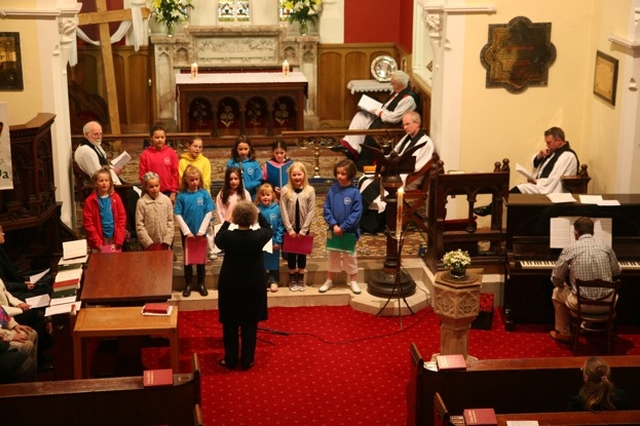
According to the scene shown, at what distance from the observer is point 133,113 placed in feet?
57.7

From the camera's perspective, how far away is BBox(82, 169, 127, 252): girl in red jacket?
34.6 ft

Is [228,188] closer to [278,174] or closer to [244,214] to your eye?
[278,174]

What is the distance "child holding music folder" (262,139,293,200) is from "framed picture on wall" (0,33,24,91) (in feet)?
9.49

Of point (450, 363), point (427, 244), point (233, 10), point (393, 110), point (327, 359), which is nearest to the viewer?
point (450, 363)

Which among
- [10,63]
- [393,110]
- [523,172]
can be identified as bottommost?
[523,172]

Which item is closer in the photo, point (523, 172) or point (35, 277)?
point (35, 277)

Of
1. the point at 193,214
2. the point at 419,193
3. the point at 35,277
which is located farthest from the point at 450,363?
the point at 419,193

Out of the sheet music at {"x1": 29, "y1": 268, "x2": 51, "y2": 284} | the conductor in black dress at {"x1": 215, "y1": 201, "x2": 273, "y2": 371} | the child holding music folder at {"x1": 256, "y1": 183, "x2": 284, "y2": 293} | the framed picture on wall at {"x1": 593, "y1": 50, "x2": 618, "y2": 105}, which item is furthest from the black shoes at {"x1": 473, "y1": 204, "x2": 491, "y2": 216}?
the sheet music at {"x1": 29, "y1": 268, "x2": 51, "y2": 284}

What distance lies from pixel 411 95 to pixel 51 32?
4.96 meters

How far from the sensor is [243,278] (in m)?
9.32

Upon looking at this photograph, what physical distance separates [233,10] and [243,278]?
9.75 m

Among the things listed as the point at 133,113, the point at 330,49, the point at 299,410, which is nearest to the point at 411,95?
the point at 330,49

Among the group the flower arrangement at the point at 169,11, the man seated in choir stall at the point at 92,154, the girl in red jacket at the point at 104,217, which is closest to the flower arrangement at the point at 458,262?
the girl in red jacket at the point at 104,217

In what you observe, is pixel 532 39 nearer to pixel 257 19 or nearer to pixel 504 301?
pixel 504 301
